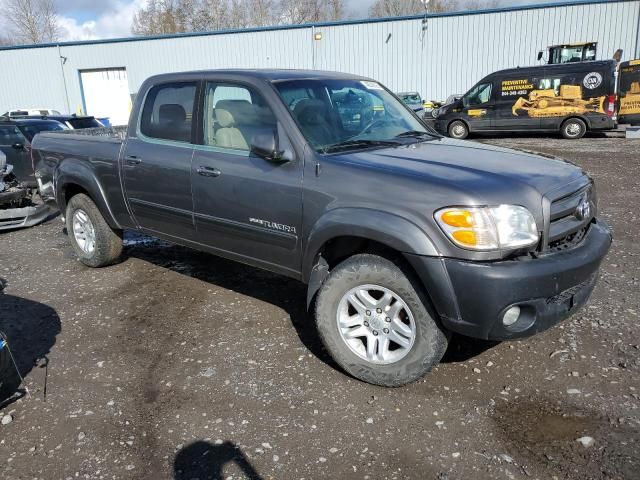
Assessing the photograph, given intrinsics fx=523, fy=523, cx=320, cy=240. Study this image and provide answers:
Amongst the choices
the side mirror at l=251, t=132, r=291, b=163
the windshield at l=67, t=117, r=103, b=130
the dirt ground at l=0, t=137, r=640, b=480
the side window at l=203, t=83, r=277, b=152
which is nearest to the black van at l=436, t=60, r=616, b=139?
the windshield at l=67, t=117, r=103, b=130

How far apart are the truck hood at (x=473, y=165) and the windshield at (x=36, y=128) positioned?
8.66m

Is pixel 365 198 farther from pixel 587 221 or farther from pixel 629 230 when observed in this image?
pixel 629 230

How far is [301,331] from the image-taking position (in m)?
3.94

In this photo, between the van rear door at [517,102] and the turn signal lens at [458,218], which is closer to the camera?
the turn signal lens at [458,218]

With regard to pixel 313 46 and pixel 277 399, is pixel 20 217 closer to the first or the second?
pixel 277 399

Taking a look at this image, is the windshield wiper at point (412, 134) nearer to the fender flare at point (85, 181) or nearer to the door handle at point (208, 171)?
the door handle at point (208, 171)

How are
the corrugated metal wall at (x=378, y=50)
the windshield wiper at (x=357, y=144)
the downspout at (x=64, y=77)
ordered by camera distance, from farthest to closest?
the downspout at (x=64, y=77), the corrugated metal wall at (x=378, y=50), the windshield wiper at (x=357, y=144)

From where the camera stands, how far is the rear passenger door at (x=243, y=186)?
3.41 m

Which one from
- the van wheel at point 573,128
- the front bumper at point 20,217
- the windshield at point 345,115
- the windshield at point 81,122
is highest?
the windshield at point 345,115

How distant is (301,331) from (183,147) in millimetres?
1685

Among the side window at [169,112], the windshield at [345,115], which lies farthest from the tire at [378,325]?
the side window at [169,112]

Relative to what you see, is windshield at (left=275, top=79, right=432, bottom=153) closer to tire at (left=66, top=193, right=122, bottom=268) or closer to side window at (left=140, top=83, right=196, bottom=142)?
side window at (left=140, top=83, right=196, bottom=142)

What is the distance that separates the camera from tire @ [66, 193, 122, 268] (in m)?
5.18

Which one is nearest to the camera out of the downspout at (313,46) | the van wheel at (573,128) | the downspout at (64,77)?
the van wheel at (573,128)
